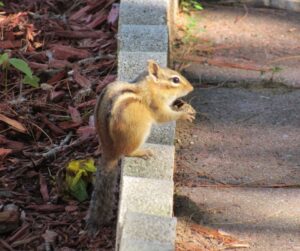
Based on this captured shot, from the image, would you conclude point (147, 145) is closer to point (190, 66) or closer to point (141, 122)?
point (141, 122)

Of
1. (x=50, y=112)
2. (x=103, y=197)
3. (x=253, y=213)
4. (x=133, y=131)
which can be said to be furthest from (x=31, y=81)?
(x=253, y=213)

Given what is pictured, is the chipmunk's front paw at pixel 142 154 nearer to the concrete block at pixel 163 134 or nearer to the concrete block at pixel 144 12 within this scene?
the concrete block at pixel 163 134

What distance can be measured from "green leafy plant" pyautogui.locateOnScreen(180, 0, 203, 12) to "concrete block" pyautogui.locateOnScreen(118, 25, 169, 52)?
1.23 m

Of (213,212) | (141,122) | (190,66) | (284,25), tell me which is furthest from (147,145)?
(284,25)

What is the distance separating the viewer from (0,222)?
144 inches

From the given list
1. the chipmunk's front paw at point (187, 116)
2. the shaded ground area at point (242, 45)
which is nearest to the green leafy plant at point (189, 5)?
the shaded ground area at point (242, 45)

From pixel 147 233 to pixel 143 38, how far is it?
1.76 m

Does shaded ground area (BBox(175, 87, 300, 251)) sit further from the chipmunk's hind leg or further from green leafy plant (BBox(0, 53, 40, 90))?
green leafy plant (BBox(0, 53, 40, 90))

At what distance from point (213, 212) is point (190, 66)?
158 centimetres

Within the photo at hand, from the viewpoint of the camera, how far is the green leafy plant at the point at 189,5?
5.91 meters

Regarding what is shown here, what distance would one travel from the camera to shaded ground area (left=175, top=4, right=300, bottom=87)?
5.04 meters

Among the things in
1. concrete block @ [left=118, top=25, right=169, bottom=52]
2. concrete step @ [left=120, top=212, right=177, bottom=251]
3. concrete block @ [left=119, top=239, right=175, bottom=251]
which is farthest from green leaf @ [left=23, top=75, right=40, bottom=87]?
concrete block @ [left=119, top=239, right=175, bottom=251]

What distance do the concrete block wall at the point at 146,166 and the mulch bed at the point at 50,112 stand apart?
29 centimetres

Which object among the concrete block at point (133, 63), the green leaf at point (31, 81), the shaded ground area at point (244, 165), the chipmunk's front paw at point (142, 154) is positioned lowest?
the shaded ground area at point (244, 165)
